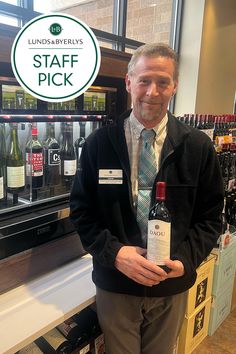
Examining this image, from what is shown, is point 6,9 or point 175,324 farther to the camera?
point 6,9

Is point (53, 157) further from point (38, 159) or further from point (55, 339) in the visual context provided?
point (55, 339)

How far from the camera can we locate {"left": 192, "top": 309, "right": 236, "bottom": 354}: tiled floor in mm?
1978

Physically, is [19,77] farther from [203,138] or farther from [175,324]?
[175,324]

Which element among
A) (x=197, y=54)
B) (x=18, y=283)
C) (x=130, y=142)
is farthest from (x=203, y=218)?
(x=197, y=54)

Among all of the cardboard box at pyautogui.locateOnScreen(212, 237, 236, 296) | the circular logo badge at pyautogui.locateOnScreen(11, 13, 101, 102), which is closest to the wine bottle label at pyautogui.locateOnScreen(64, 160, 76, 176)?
the circular logo badge at pyautogui.locateOnScreen(11, 13, 101, 102)

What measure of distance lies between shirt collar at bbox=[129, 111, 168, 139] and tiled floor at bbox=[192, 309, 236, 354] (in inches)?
61.3

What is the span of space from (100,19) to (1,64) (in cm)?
203

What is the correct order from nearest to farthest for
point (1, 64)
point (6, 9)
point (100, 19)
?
point (1, 64), point (6, 9), point (100, 19)

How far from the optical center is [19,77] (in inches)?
47.1

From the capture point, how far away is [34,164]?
1387mm

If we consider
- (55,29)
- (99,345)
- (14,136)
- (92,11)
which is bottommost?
(99,345)

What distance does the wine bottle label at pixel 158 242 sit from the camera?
3.19 ft

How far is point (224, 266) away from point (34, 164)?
145 centimetres

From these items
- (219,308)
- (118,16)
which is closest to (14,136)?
(219,308)
